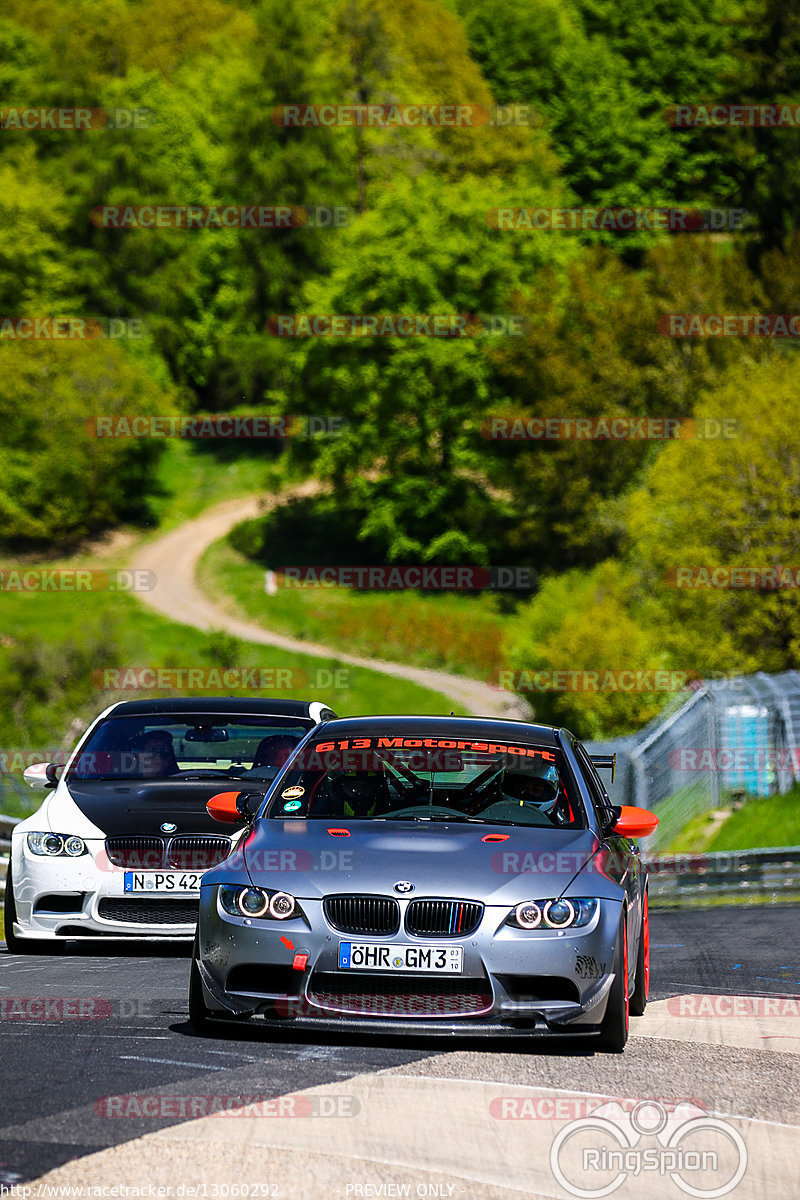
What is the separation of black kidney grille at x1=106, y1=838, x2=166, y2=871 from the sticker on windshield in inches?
102

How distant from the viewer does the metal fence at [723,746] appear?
2392 cm

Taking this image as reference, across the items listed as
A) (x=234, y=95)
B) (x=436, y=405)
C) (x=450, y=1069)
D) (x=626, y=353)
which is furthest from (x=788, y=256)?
(x=450, y=1069)

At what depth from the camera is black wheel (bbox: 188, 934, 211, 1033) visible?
6.98 m

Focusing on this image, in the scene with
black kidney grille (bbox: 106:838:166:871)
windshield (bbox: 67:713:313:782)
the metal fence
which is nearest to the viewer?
black kidney grille (bbox: 106:838:166:871)

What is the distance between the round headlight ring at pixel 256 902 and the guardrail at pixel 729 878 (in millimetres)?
11765

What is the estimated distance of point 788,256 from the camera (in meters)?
69.3

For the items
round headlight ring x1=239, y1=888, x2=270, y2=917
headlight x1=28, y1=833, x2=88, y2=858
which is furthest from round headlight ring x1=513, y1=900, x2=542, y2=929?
headlight x1=28, y1=833, x2=88, y2=858

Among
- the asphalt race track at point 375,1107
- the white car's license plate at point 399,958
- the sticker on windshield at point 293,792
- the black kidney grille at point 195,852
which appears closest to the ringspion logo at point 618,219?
the black kidney grille at point 195,852

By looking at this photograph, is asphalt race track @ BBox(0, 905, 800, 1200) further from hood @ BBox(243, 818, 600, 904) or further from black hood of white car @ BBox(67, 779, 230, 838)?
black hood of white car @ BBox(67, 779, 230, 838)

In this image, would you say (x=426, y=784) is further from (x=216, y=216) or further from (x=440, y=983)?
(x=216, y=216)

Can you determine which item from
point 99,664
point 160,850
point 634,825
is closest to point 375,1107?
point 634,825

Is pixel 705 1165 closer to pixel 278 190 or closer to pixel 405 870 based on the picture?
pixel 405 870

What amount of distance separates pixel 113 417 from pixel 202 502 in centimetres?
520

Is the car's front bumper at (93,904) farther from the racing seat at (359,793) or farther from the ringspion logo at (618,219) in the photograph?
the ringspion logo at (618,219)
